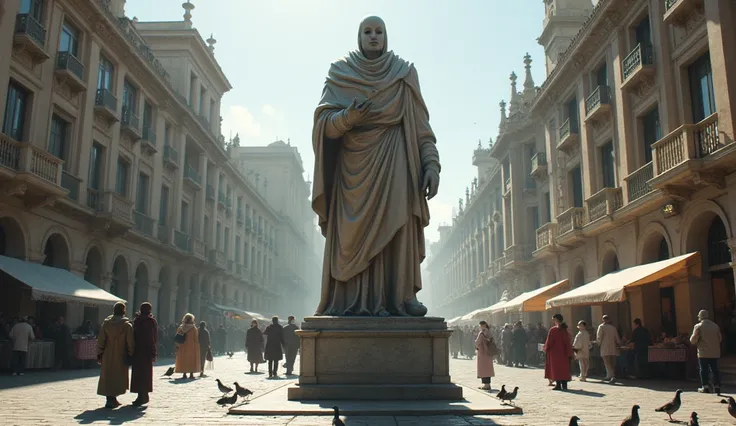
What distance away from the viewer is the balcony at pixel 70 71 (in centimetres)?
1866

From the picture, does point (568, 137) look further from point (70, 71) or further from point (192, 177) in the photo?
point (192, 177)

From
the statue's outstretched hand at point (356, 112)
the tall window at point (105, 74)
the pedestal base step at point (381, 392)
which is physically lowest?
the pedestal base step at point (381, 392)

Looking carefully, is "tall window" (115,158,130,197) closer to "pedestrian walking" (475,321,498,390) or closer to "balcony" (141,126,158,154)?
"balcony" (141,126,158,154)

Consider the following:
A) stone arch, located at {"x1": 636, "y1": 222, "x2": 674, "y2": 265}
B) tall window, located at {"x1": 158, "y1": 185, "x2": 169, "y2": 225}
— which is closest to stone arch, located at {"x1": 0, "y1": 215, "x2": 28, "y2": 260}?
tall window, located at {"x1": 158, "y1": 185, "x2": 169, "y2": 225}

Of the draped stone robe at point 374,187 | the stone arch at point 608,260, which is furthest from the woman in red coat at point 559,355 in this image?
the stone arch at point 608,260

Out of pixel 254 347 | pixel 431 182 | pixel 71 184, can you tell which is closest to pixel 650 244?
pixel 254 347

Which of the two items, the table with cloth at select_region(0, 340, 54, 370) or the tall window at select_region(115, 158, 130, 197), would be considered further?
the tall window at select_region(115, 158, 130, 197)

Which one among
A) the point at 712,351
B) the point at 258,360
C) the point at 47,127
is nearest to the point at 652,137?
the point at 712,351

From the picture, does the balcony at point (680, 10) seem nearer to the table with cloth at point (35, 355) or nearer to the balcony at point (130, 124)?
the table with cloth at point (35, 355)

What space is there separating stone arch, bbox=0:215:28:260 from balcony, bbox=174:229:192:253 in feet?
40.0

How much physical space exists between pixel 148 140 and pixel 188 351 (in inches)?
547

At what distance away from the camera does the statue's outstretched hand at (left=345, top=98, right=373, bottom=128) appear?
6109 millimetres

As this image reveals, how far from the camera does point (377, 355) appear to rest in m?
5.86

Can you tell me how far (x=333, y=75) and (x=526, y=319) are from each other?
26.9 metres
